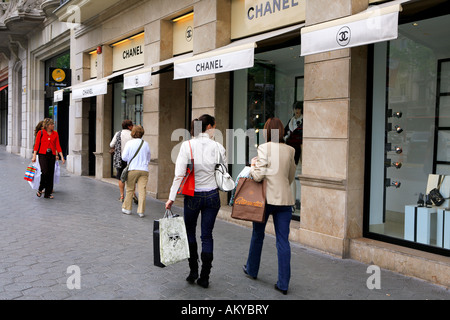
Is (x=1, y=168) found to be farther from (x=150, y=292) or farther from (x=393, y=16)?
(x=393, y=16)

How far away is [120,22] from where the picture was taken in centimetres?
1323

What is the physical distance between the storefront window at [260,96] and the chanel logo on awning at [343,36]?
323 centimetres

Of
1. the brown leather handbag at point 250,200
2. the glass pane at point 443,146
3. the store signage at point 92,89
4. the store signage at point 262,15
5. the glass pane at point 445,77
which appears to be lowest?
the brown leather handbag at point 250,200

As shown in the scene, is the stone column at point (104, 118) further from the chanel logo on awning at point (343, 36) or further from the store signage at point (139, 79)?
the chanel logo on awning at point (343, 36)

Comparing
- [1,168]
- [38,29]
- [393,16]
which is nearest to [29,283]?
[393,16]

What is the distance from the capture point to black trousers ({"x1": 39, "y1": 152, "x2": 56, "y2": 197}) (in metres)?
10.5

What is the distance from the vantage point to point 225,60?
279 inches

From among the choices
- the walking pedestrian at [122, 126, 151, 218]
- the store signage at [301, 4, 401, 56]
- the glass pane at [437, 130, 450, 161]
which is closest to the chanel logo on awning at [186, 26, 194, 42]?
the walking pedestrian at [122, 126, 151, 218]

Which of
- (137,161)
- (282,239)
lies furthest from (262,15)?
(282,239)

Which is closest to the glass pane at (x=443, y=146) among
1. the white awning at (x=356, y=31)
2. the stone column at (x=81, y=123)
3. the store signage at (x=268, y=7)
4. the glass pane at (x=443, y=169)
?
the glass pane at (x=443, y=169)

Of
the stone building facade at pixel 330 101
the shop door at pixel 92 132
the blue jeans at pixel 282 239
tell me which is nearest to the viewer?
the blue jeans at pixel 282 239

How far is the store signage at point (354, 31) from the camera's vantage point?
4.84 metres
